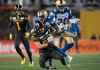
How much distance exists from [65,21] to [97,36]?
1640cm

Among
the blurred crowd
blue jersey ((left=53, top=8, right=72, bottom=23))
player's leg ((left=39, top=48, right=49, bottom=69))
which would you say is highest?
blue jersey ((left=53, top=8, right=72, bottom=23))

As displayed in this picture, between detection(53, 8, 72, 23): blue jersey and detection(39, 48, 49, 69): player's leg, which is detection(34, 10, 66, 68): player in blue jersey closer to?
detection(39, 48, 49, 69): player's leg

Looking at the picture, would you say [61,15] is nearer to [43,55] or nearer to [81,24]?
[43,55]

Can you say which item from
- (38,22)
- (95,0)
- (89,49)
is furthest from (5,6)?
(38,22)

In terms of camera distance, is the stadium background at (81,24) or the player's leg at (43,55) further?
the stadium background at (81,24)

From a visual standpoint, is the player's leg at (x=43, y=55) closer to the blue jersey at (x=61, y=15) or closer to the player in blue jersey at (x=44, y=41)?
the player in blue jersey at (x=44, y=41)

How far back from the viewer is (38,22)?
1912 centimetres

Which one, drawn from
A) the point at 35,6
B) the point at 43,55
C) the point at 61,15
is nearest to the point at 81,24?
the point at 35,6

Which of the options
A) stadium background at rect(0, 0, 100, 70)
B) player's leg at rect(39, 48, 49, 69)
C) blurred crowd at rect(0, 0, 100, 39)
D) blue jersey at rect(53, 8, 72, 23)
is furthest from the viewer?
blurred crowd at rect(0, 0, 100, 39)

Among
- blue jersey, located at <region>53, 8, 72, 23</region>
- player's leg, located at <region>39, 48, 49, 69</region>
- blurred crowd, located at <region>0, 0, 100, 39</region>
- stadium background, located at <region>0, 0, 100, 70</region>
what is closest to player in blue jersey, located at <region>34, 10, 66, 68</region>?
player's leg, located at <region>39, 48, 49, 69</region>

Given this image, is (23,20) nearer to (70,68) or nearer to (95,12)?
(70,68)

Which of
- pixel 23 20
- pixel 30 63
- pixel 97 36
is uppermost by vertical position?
pixel 23 20

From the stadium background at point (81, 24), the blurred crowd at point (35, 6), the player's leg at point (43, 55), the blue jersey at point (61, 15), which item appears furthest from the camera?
the blurred crowd at point (35, 6)

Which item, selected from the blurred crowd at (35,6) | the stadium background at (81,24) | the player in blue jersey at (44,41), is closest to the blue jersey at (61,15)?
the player in blue jersey at (44,41)
